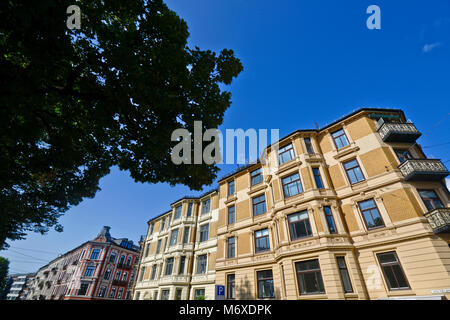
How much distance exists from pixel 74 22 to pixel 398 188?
728 inches

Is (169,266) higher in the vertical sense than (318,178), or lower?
lower

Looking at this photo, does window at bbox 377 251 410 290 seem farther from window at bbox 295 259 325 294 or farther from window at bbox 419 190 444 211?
window at bbox 419 190 444 211

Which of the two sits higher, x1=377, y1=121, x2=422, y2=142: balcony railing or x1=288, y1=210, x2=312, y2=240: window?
x1=377, y1=121, x2=422, y2=142: balcony railing

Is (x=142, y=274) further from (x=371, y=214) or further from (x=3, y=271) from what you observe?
(x=3, y=271)

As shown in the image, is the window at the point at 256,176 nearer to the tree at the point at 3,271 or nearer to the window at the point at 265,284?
the window at the point at 265,284

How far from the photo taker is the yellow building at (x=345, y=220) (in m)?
12.1

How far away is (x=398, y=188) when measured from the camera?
13.5 metres

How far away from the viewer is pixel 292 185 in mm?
17797

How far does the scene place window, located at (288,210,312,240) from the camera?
1538 centimetres

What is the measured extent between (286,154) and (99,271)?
44425 millimetres

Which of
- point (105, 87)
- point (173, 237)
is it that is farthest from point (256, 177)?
point (105, 87)

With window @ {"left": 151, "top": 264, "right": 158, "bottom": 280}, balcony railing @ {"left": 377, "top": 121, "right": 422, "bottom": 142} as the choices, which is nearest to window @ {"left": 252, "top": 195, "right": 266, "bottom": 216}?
balcony railing @ {"left": 377, "top": 121, "right": 422, "bottom": 142}

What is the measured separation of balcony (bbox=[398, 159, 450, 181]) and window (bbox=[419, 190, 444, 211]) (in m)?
0.85

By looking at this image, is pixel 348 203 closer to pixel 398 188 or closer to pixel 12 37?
pixel 398 188
